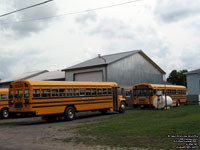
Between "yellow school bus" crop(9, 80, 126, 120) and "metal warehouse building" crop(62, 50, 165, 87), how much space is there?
31.9 feet

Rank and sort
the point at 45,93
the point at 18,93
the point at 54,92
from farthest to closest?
the point at 54,92, the point at 45,93, the point at 18,93

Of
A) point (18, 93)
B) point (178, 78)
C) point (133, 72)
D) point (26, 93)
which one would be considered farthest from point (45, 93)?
point (178, 78)

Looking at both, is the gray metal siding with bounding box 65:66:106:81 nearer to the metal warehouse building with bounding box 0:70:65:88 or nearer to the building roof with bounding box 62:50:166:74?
the building roof with bounding box 62:50:166:74

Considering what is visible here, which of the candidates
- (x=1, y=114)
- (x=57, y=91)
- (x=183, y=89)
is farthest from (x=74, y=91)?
(x=183, y=89)

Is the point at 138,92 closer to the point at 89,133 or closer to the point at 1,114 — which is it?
the point at 1,114

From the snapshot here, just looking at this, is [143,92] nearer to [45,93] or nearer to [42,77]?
[45,93]

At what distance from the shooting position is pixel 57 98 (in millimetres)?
17625

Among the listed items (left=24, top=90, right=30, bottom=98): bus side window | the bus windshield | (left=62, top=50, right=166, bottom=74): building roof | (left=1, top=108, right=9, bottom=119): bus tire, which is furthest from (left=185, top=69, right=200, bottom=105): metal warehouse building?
(left=24, top=90, right=30, bottom=98): bus side window

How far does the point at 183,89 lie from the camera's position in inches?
1304

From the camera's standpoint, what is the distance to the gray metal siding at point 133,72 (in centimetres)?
3231

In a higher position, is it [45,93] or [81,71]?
[81,71]

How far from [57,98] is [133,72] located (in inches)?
755

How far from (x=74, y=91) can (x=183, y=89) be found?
18.5m

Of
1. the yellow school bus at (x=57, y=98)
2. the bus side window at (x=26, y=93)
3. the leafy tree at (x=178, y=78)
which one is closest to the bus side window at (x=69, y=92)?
the yellow school bus at (x=57, y=98)
